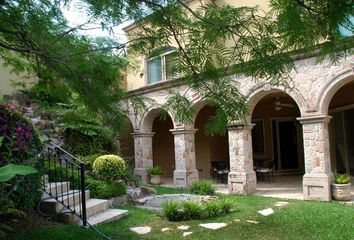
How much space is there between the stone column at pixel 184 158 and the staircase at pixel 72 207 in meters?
4.52

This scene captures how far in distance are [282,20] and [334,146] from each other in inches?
447

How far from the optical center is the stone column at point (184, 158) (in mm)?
12113

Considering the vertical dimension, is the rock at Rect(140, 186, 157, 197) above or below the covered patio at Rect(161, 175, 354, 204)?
above

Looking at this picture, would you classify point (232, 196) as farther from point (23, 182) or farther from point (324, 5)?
point (324, 5)

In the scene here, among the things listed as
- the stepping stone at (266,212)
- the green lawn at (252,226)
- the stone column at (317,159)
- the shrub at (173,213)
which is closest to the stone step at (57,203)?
the green lawn at (252,226)

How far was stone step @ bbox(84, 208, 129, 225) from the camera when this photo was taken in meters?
6.93

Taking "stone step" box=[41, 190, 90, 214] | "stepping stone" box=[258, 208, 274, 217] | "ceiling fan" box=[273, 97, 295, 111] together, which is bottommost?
"stepping stone" box=[258, 208, 274, 217]

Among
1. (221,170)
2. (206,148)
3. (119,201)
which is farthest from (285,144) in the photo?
(119,201)

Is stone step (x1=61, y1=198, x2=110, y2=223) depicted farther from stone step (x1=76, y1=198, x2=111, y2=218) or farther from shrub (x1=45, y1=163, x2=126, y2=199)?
shrub (x1=45, y1=163, x2=126, y2=199)

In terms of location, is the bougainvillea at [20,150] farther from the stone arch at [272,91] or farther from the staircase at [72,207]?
the stone arch at [272,91]

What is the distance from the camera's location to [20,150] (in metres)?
5.78

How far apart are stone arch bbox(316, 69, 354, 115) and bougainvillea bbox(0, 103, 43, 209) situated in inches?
245

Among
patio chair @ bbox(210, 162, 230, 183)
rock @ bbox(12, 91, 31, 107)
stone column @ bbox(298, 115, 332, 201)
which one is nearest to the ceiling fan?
patio chair @ bbox(210, 162, 230, 183)

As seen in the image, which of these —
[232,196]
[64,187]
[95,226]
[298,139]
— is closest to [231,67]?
[95,226]
